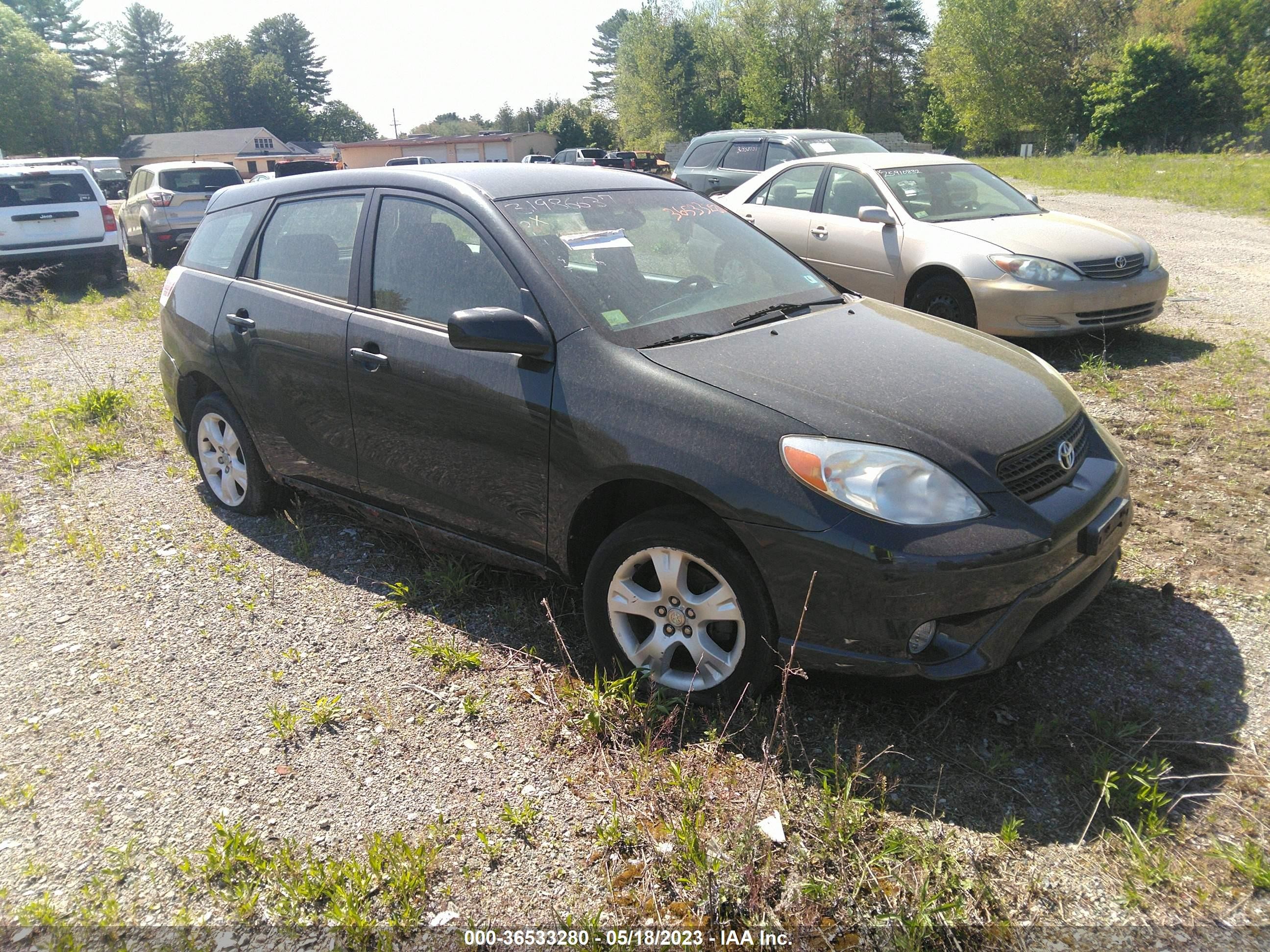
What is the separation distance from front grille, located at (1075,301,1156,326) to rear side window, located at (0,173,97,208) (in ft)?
45.8

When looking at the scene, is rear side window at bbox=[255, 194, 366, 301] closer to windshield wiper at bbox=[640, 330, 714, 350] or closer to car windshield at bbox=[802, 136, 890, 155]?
windshield wiper at bbox=[640, 330, 714, 350]

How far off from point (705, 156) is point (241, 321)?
10.9 metres

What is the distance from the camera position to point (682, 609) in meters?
3.08

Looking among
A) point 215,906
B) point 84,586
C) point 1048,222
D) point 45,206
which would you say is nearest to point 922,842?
point 215,906

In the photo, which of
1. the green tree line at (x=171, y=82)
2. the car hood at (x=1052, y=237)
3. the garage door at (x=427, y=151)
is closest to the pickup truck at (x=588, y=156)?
the garage door at (x=427, y=151)

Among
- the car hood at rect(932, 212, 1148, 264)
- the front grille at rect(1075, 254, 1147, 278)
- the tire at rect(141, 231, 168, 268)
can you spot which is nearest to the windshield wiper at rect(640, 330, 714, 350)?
the car hood at rect(932, 212, 1148, 264)

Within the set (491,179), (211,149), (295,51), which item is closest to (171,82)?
(295,51)

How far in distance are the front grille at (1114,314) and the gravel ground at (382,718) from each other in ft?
12.1

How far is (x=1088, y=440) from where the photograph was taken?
342 centimetres

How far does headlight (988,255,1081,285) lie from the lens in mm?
6824

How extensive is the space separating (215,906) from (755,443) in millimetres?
2036

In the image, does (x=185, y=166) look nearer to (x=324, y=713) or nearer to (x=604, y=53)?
(x=324, y=713)

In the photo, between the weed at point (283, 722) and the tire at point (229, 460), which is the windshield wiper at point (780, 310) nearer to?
the weed at point (283, 722)

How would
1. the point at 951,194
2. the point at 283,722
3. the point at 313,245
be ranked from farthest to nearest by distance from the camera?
the point at 951,194 → the point at 313,245 → the point at 283,722
